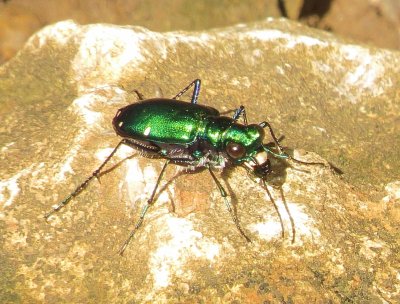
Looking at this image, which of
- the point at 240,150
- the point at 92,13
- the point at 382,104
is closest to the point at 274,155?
the point at 240,150

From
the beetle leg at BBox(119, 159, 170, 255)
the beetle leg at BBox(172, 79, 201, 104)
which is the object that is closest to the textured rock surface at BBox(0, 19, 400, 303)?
the beetle leg at BBox(119, 159, 170, 255)

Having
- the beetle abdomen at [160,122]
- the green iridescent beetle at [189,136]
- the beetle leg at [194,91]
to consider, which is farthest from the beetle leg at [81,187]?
the beetle leg at [194,91]

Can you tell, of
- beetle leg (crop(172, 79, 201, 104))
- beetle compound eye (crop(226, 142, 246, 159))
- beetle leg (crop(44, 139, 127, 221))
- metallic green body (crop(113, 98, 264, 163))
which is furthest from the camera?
beetle leg (crop(172, 79, 201, 104))

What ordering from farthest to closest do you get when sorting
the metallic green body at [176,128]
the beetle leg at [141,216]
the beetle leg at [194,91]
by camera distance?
1. the beetle leg at [194,91]
2. the metallic green body at [176,128]
3. the beetle leg at [141,216]

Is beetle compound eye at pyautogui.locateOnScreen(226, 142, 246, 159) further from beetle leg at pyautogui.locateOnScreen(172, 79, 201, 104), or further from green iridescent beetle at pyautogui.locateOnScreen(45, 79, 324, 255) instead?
beetle leg at pyautogui.locateOnScreen(172, 79, 201, 104)

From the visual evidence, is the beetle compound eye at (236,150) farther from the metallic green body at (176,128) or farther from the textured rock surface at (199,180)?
the textured rock surface at (199,180)

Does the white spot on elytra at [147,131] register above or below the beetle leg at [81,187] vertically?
above

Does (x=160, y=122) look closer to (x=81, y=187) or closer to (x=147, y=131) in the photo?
(x=147, y=131)

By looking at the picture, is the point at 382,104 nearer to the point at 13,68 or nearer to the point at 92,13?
the point at 13,68
